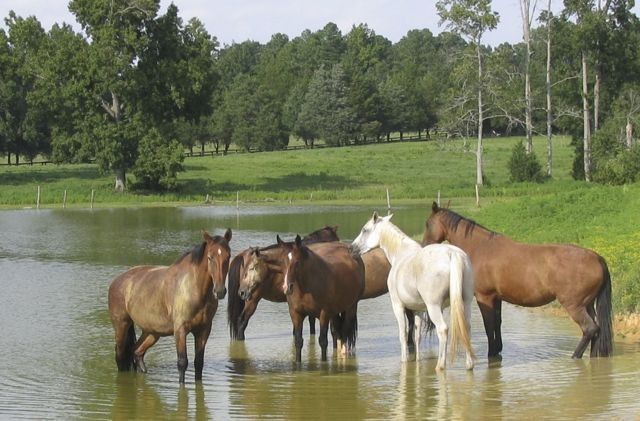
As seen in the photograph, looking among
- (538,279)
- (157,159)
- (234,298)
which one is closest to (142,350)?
(234,298)

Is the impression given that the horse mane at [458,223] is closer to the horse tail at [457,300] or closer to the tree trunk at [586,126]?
the horse tail at [457,300]

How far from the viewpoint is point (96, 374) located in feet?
39.4

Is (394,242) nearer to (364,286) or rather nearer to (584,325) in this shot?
(364,286)

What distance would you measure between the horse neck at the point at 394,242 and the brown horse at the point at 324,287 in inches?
20.4

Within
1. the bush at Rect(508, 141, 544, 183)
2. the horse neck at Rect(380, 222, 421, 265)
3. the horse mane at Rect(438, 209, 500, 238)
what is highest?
the bush at Rect(508, 141, 544, 183)

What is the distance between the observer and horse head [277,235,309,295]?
11828 millimetres

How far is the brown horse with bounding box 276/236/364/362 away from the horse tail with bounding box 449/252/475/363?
187 centimetres

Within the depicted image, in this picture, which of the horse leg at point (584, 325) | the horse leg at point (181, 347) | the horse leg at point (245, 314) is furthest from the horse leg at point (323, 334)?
the horse leg at point (584, 325)

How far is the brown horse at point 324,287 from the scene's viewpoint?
12125 millimetres

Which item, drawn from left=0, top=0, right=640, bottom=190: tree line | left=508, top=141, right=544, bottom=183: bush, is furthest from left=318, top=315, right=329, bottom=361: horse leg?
left=508, top=141, right=544, bottom=183: bush

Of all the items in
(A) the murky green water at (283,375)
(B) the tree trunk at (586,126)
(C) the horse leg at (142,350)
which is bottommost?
(A) the murky green water at (283,375)

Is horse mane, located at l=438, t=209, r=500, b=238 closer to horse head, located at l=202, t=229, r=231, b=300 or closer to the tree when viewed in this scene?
horse head, located at l=202, t=229, r=231, b=300

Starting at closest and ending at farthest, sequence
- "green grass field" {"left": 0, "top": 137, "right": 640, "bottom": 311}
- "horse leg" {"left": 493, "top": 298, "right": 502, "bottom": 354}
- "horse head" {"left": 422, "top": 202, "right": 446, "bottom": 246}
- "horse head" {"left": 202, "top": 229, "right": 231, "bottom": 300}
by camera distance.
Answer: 1. "horse head" {"left": 202, "top": 229, "right": 231, "bottom": 300}
2. "horse leg" {"left": 493, "top": 298, "right": 502, "bottom": 354}
3. "horse head" {"left": 422, "top": 202, "right": 446, "bottom": 246}
4. "green grass field" {"left": 0, "top": 137, "right": 640, "bottom": 311}

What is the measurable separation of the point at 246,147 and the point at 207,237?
265ft
